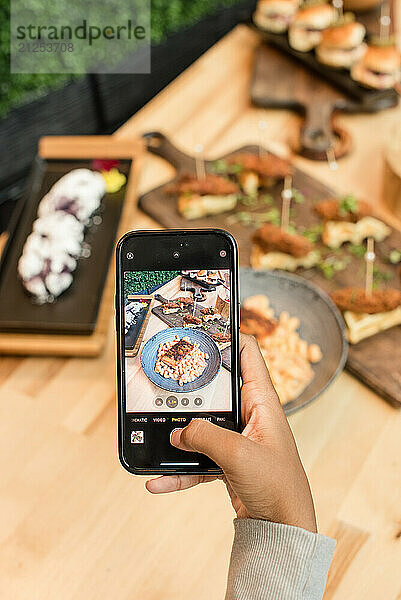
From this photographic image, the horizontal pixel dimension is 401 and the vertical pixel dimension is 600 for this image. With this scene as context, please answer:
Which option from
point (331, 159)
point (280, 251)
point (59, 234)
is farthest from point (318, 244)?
point (59, 234)

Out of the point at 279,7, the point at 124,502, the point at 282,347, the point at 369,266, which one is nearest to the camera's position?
the point at 124,502

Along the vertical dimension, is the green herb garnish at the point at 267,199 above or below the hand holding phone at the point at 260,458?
below

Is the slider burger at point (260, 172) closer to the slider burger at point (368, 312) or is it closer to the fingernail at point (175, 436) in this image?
the slider burger at point (368, 312)

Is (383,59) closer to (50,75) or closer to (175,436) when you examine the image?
(50,75)

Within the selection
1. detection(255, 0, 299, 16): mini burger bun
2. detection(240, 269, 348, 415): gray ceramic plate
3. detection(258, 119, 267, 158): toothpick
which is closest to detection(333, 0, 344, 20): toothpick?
detection(255, 0, 299, 16): mini burger bun

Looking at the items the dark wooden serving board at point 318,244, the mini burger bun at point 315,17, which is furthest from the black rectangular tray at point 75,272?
the mini burger bun at point 315,17

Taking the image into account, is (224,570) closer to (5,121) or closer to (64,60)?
(5,121)

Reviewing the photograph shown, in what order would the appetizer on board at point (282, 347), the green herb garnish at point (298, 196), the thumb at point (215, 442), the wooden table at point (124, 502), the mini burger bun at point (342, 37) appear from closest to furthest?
the thumb at point (215, 442) → the wooden table at point (124, 502) → the appetizer on board at point (282, 347) → the green herb garnish at point (298, 196) → the mini burger bun at point (342, 37)
